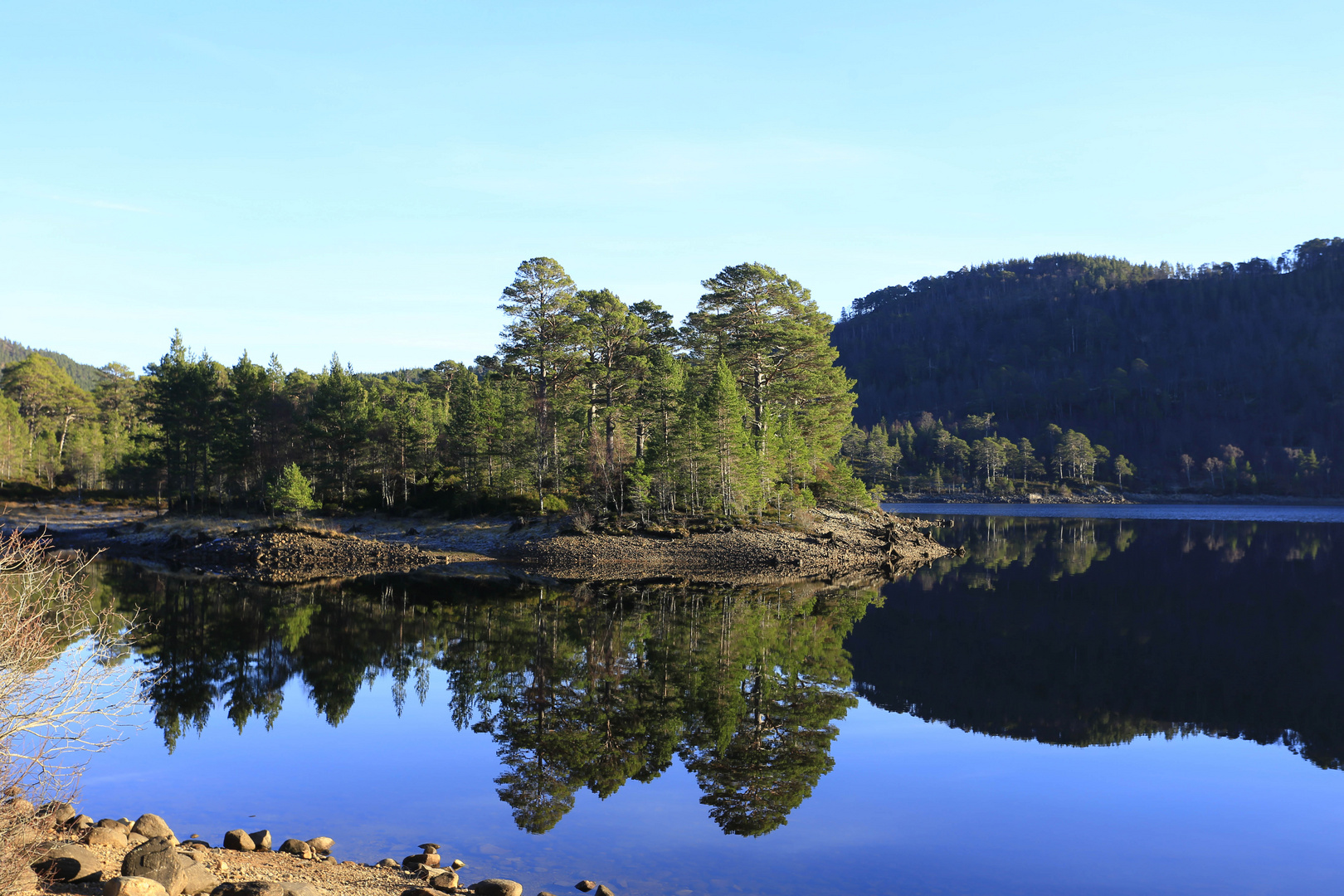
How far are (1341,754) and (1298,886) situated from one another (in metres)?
8.18

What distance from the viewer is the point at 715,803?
15484mm

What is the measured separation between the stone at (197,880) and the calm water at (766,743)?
2953mm

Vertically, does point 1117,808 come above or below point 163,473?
below

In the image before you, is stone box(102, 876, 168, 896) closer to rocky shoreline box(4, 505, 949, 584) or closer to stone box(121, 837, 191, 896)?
stone box(121, 837, 191, 896)

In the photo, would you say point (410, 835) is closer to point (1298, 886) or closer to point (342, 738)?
point (342, 738)

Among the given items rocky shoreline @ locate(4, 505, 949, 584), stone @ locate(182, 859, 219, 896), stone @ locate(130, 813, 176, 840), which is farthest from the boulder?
rocky shoreline @ locate(4, 505, 949, 584)

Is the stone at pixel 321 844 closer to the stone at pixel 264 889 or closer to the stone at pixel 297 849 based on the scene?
the stone at pixel 297 849

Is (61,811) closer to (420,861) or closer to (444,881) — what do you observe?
(420,861)

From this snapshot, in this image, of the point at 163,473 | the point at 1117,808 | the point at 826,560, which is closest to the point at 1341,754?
the point at 1117,808

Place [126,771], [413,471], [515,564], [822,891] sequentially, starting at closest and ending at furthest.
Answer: [822,891]
[126,771]
[515,564]
[413,471]

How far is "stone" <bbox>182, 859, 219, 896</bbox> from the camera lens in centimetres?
1028

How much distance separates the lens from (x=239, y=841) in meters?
13.0

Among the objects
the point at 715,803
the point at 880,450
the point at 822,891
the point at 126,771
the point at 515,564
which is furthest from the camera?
the point at 880,450

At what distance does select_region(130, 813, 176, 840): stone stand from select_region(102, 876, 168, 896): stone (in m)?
3.64
